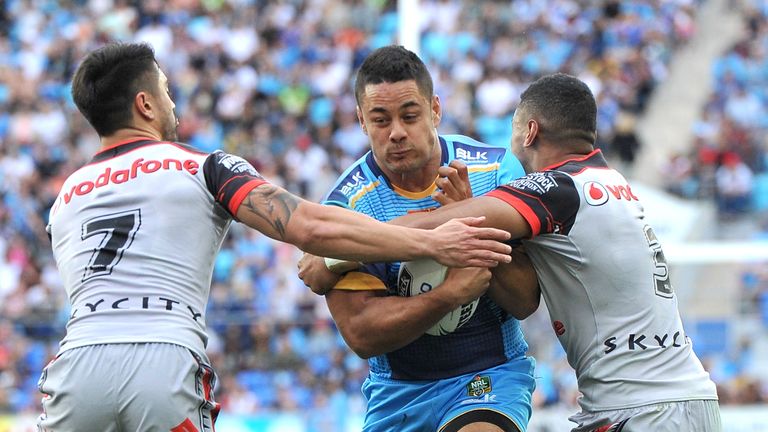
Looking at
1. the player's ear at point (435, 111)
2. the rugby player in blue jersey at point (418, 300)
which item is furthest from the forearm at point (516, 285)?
the player's ear at point (435, 111)

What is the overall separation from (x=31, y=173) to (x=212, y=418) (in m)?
15.6

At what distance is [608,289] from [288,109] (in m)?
16.7

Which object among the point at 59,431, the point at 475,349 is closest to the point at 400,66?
the point at 475,349

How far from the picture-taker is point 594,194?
5543 millimetres

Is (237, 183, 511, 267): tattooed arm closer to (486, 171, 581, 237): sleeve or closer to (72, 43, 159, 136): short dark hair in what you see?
(486, 171, 581, 237): sleeve

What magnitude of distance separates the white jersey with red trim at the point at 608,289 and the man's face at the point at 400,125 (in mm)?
564

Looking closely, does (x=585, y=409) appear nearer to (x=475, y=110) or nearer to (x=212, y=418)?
(x=212, y=418)

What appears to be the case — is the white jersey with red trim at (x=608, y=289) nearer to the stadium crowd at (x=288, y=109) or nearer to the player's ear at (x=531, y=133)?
the player's ear at (x=531, y=133)

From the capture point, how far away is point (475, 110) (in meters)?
20.9

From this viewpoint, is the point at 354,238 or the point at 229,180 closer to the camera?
the point at 354,238

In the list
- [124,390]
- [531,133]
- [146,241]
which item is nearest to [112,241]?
[146,241]

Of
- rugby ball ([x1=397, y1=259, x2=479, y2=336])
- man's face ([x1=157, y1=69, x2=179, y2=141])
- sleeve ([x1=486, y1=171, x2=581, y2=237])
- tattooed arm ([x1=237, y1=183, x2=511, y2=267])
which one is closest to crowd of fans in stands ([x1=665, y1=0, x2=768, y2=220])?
rugby ball ([x1=397, y1=259, x2=479, y2=336])

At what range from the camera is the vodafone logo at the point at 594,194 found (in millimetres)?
5529

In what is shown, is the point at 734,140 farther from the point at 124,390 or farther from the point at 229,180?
the point at 124,390
